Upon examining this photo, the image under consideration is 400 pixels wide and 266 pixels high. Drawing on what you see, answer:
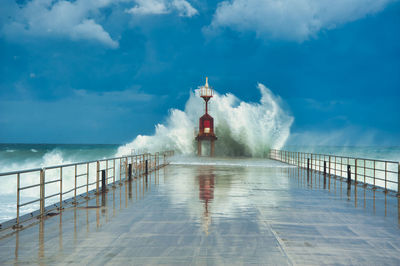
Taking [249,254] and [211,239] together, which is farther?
[211,239]

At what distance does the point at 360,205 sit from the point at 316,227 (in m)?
2.81

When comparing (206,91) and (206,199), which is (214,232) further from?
(206,91)

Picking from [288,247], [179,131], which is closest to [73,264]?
[288,247]

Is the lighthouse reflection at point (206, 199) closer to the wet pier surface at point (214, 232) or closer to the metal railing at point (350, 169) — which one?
the wet pier surface at point (214, 232)

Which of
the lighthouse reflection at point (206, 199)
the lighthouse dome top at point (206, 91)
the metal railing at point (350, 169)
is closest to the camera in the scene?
the lighthouse reflection at point (206, 199)

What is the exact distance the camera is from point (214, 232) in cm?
538

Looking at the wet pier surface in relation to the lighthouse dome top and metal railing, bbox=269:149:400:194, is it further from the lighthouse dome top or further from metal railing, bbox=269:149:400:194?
the lighthouse dome top

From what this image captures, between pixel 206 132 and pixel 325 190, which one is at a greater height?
pixel 206 132

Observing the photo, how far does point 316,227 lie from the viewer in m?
5.78

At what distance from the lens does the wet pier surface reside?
4172mm

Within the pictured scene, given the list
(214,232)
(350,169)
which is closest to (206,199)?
(214,232)

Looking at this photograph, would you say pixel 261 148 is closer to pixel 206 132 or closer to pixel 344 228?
pixel 206 132

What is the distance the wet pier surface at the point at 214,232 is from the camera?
4.17m

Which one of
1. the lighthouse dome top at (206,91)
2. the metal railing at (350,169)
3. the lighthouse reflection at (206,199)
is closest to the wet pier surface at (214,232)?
the lighthouse reflection at (206,199)
